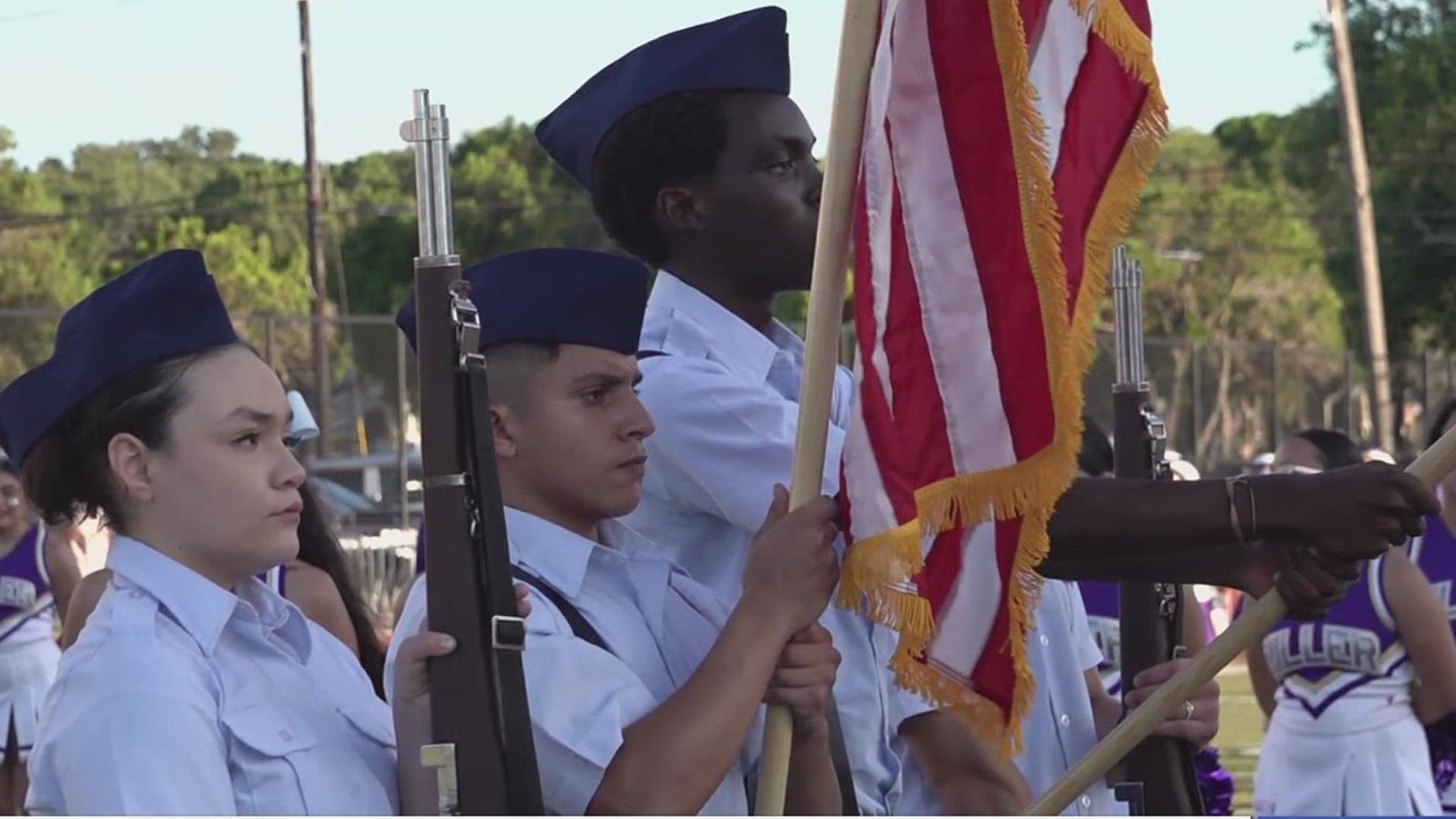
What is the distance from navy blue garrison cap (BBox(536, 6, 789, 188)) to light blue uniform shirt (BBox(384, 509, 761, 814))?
0.73 metres

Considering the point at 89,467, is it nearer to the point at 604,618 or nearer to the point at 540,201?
the point at 604,618

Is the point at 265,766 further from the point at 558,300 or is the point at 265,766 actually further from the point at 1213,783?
the point at 1213,783

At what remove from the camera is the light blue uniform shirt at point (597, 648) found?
9.39ft

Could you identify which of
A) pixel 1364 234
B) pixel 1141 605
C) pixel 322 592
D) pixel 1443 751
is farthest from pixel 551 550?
pixel 1364 234

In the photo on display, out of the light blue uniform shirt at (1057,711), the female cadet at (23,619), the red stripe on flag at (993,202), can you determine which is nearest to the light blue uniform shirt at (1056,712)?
the light blue uniform shirt at (1057,711)

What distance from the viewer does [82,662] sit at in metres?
2.74

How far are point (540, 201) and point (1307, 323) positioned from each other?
79.7 feet

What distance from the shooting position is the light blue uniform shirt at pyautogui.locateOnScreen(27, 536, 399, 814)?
2648 millimetres

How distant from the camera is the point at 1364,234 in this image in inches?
1101

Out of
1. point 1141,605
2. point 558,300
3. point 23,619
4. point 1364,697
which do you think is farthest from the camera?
point 23,619

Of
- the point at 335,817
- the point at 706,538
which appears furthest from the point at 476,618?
the point at 706,538

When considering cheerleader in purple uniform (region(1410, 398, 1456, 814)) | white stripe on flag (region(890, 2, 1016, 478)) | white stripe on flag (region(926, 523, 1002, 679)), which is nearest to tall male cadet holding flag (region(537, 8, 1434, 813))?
white stripe on flag (region(926, 523, 1002, 679))

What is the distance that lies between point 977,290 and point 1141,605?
1.51 metres

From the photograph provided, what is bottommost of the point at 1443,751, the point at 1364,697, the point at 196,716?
the point at 1443,751
